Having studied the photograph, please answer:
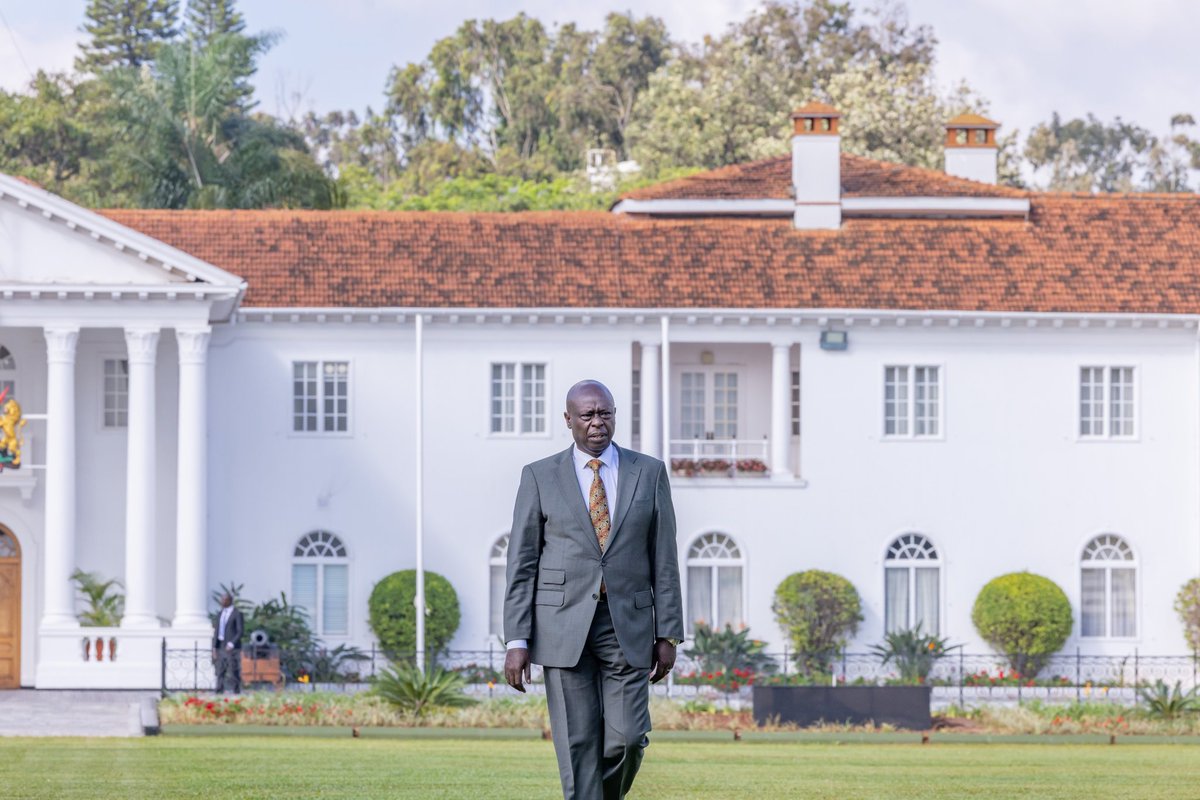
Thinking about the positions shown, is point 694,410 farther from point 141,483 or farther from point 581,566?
point 581,566

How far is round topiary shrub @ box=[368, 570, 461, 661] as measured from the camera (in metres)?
34.3

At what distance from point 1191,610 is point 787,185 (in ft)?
33.7

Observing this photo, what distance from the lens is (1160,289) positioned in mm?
36281

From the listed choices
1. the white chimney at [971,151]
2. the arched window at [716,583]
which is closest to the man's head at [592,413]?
the arched window at [716,583]

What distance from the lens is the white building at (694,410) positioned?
35.0m

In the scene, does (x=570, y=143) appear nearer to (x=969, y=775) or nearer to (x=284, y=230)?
(x=284, y=230)

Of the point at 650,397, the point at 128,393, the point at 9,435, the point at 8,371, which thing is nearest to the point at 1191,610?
the point at 650,397

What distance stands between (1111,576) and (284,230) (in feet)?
50.8

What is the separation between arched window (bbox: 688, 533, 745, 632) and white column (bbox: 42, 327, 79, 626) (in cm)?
1032

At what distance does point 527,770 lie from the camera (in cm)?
1875

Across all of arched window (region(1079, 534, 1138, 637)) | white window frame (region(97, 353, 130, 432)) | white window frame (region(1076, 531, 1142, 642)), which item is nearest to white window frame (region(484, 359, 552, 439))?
white window frame (region(97, 353, 130, 432))

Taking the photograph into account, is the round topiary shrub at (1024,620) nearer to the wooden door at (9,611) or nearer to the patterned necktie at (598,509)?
the wooden door at (9,611)

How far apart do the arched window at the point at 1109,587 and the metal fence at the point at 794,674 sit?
64cm

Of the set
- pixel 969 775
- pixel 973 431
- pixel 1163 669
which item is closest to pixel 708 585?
pixel 973 431
